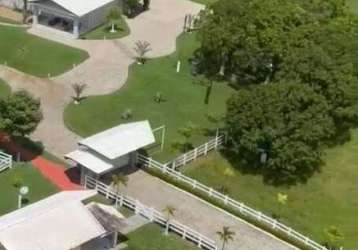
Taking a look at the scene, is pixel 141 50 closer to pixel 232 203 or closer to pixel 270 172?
pixel 270 172

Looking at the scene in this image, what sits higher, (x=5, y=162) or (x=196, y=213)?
(x=5, y=162)

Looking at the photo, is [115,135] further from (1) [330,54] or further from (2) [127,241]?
(1) [330,54]

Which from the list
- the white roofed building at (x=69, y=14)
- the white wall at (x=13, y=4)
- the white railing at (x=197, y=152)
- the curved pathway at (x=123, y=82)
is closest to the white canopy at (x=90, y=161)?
the curved pathway at (x=123, y=82)

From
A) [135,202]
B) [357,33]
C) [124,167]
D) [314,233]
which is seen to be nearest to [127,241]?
[135,202]

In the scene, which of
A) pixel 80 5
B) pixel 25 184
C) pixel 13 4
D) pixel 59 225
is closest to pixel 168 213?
Answer: pixel 59 225

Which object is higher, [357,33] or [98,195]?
[357,33]

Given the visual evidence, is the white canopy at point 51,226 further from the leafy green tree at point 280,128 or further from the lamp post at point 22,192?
the leafy green tree at point 280,128
